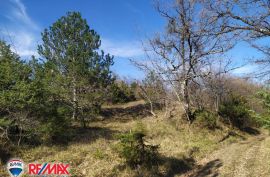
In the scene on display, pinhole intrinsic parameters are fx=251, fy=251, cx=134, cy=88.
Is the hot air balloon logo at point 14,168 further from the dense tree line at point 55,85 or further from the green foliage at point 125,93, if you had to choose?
the green foliage at point 125,93

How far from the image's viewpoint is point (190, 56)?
16688 mm

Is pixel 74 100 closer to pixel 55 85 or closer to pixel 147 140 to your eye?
pixel 55 85

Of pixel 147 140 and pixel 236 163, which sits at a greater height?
pixel 147 140

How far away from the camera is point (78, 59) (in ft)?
56.4

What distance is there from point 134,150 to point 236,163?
428 centimetres

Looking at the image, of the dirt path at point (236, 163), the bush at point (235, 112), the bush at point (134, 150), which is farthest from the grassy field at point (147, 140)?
the bush at point (235, 112)

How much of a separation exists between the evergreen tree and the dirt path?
314 inches

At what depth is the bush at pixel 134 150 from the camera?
29.3 ft

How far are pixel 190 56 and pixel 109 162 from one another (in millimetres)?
9858

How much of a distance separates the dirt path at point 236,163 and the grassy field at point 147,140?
18.9 inches

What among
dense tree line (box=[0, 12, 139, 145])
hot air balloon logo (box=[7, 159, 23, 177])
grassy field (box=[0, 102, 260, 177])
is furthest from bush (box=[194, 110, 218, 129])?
hot air balloon logo (box=[7, 159, 23, 177])

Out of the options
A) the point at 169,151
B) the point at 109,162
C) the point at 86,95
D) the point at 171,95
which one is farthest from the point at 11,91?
the point at 171,95

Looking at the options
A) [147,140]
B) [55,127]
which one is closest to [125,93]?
[147,140]

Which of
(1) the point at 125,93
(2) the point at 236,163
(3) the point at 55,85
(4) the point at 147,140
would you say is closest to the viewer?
(2) the point at 236,163
